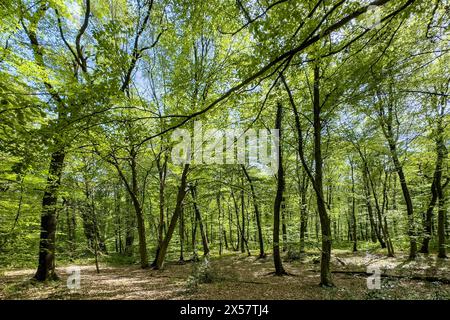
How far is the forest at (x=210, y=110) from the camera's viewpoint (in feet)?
11.6

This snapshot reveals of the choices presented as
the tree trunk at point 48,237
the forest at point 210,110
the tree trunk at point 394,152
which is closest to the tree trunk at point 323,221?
the forest at point 210,110

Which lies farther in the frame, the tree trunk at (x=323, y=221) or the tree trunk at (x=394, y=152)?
the tree trunk at (x=394, y=152)

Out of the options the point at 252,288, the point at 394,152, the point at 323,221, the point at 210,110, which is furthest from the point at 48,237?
the point at 394,152

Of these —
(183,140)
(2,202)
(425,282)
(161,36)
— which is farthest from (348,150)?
(2,202)

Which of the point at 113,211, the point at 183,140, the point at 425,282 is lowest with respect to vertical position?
the point at 425,282

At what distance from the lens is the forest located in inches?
139

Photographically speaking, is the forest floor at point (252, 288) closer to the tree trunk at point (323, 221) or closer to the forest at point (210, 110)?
the forest at point (210, 110)

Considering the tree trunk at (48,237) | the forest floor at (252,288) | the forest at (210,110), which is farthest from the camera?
the tree trunk at (48,237)

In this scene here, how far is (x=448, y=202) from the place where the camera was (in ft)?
35.3

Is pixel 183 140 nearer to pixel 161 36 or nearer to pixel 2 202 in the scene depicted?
pixel 161 36

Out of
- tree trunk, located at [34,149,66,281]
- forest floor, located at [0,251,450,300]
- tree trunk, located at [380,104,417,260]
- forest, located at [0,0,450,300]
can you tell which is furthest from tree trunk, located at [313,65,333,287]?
tree trunk, located at [34,149,66,281]

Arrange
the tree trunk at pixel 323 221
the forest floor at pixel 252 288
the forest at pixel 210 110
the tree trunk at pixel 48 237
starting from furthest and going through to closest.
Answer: the tree trunk at pixel 48 237 < the tree trunk at pixel 323 221 < the forest floor at pixel 252 288 < the forest at pixel 210 110

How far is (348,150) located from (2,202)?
54.5 feet

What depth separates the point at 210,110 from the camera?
4.56 metres
